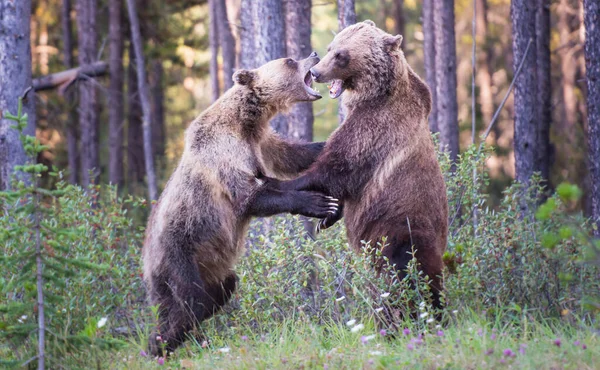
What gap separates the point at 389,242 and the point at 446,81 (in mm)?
6945

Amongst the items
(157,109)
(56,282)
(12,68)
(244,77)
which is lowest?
(56,282)

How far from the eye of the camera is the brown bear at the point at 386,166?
555 centimetres

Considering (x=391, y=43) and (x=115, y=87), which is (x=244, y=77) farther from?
(x=115, y=87)

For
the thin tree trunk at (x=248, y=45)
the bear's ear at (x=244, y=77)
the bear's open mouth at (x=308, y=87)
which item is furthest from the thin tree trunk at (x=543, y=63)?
the bear's ear at (x=244, y=77)

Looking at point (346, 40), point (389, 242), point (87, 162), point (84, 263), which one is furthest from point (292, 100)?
point (87, 162)

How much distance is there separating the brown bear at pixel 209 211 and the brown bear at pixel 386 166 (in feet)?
0.79

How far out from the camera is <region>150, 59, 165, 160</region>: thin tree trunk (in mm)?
20406

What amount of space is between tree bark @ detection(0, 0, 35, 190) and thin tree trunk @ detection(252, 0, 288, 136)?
2861mm

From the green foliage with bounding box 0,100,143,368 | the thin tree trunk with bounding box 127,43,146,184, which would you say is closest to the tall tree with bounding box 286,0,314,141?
the green foliage with bounding box 0,100,143,368

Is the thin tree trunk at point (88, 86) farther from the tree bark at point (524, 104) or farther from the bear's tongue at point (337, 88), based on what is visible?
the bear's tongue at point (337, 88)

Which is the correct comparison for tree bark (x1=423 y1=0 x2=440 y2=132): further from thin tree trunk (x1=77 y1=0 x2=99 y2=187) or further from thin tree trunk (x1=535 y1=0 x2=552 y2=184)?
thin tree trunk (x1=77 y1=0 x2=99 y2=187)

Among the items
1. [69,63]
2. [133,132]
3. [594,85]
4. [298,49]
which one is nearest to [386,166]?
[594,85]

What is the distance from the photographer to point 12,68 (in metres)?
9.15

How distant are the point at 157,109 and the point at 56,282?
16.8m
